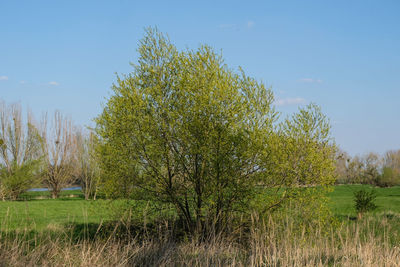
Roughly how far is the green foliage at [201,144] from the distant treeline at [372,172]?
23.0 m

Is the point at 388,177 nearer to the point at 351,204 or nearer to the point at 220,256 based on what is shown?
the point at 351,204

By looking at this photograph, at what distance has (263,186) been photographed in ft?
31.7

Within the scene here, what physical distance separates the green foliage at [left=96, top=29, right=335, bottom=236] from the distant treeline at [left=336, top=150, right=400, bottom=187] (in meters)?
23.0

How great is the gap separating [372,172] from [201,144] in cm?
3715

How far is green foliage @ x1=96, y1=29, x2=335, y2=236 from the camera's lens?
921 cm

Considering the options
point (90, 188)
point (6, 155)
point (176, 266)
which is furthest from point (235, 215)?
point (6, 155)

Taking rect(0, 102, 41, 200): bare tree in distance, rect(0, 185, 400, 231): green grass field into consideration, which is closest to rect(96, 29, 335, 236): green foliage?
rect(0, 185, 400, 231): green grass field

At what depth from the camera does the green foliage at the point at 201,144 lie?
30.2ft

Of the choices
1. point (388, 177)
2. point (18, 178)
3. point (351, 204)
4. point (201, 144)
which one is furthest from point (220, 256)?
point (388, 177)

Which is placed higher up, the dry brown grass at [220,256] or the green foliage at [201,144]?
the green foliage at [201,144]

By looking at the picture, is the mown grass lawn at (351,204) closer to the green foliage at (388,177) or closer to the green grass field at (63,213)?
the green grass field at (63,213)

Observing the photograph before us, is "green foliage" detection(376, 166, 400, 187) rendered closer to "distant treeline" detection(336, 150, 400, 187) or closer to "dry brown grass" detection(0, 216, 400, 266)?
"distant treeline" detection(336, 150, 400, 187)

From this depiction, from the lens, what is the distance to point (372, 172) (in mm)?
41438

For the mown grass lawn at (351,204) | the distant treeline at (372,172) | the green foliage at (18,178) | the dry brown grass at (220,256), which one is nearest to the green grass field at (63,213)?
the mown grass lawn at (351,204)
